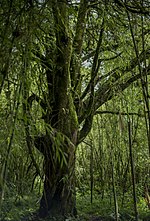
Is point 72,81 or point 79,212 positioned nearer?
point 72,81

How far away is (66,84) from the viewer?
9.04 ft

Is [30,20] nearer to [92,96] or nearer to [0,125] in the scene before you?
[0,125]

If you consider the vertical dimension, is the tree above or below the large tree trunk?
above

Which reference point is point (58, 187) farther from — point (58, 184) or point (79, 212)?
point (79, 212)

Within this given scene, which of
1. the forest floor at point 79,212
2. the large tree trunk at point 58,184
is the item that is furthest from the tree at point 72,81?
the forest floor at point 79,212

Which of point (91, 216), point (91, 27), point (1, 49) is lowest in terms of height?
point (91, 216)

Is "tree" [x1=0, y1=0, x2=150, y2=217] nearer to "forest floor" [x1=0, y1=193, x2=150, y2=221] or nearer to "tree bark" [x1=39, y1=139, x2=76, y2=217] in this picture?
"tree bark" [x1=39, y1=139, x2=76, y2=217]

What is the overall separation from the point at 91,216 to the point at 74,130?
3.91 ft

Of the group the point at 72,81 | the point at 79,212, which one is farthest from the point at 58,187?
the point at 72,81

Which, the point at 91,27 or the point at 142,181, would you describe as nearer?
the point at 91,27

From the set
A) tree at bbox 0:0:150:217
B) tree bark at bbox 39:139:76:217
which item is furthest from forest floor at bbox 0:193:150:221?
tree at bbox 0:0:150:217

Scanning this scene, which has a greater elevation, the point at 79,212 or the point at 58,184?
the point at 58,184

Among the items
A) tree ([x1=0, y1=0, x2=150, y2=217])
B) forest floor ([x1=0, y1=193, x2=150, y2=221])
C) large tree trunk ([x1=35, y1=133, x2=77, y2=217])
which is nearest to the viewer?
tree ([x1=0, y1=0, x2=150, y2=217])

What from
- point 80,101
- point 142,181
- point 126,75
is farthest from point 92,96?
point 142,181
